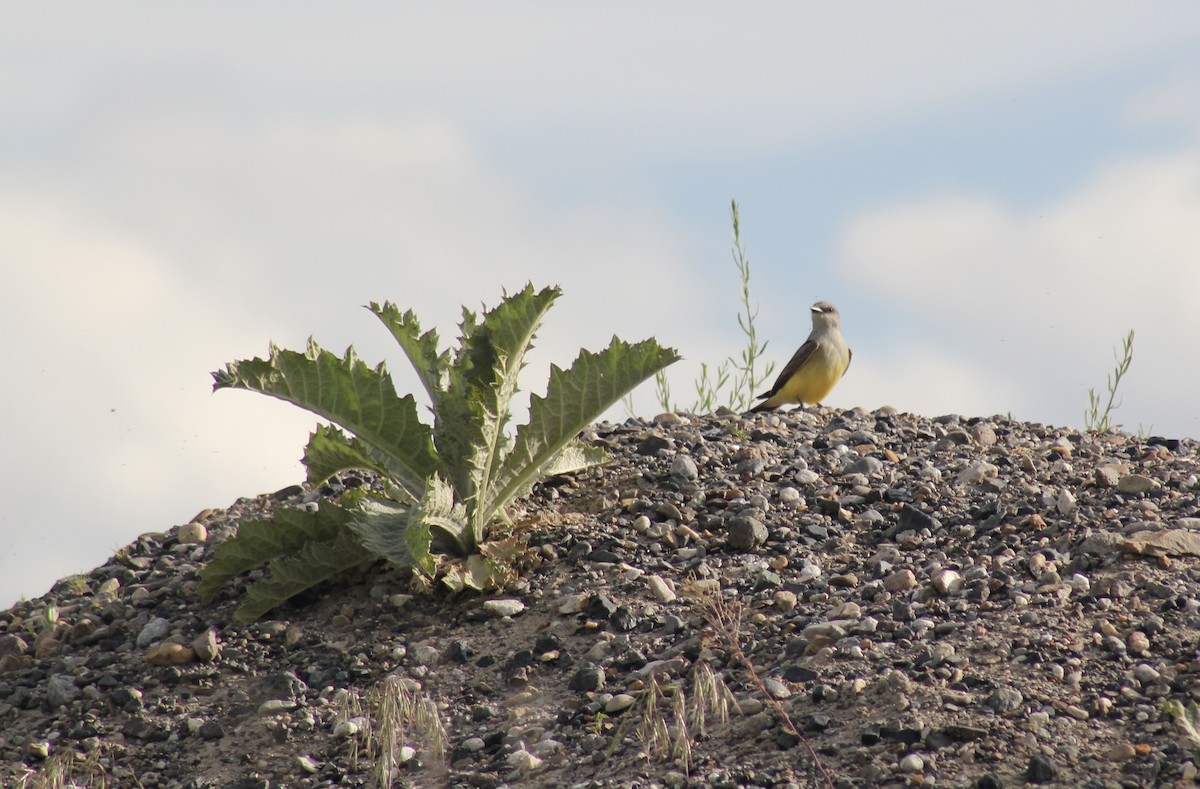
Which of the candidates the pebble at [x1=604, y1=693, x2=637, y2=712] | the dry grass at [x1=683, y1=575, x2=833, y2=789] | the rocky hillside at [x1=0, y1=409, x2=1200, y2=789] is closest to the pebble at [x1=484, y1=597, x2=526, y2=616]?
the rocky hillside at [x1=0, y1=409, x2=1200, y2=789]

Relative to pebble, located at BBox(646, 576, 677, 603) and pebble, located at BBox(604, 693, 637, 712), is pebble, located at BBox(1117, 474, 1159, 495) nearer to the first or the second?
pebble, located at BBox(646, 576, 677, 603)

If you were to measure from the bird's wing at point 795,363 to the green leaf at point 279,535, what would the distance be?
581 cm

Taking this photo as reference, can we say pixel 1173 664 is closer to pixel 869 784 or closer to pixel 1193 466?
pixel 869 784

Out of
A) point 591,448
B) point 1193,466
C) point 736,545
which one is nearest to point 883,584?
point 736,545

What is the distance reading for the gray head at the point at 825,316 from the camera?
1194cm

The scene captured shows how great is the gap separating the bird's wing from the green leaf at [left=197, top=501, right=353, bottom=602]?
19.0ft

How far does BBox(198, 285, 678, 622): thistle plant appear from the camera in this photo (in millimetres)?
6207

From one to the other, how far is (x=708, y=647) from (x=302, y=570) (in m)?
2.15

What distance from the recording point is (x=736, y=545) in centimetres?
662

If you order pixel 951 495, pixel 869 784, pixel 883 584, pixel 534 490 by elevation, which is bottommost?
pixel 869 784

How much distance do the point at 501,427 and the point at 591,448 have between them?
89cm

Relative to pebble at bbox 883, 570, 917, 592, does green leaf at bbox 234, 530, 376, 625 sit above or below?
above

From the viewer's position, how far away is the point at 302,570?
6.51 meters

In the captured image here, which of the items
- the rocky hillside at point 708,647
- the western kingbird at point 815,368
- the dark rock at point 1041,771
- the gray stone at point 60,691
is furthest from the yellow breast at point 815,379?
the dark rock at point 1041,771
